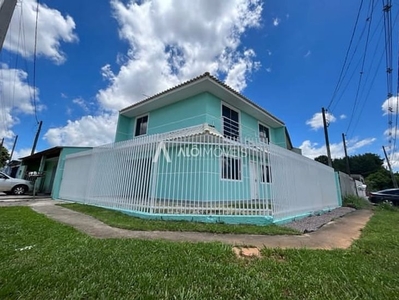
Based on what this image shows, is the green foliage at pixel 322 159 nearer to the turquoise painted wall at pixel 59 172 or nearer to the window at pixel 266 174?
the window at pixel 266 174

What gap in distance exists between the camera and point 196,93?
11.1m

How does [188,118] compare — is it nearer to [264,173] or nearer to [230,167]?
[230,167]

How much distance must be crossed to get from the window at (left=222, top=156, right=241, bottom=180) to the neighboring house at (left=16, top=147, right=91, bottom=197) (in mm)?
11519

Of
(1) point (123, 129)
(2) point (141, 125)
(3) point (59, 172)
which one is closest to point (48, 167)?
(3) point (59, 172)

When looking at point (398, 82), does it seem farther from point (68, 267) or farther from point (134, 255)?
point (68, 267)

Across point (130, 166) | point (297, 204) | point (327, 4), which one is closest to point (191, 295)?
point (130, 166)

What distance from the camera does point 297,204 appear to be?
7.51 metres

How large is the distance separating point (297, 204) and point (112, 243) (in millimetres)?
6435

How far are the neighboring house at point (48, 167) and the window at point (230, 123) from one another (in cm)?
985

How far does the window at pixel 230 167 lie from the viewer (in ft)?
22.4

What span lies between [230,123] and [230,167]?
577cm

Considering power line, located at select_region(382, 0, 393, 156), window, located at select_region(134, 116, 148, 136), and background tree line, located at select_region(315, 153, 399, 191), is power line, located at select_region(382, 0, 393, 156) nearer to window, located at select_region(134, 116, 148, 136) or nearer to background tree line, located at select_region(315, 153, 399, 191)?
window, located at select_region(134, 116, 148, 136)

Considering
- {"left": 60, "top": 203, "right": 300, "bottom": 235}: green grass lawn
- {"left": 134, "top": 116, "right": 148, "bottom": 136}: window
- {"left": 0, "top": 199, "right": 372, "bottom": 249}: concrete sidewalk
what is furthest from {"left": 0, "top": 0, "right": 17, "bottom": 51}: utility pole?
{"left": 134, "top": 116, "right": 148, "bottom": 136}: window

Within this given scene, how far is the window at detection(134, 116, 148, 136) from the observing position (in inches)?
548
